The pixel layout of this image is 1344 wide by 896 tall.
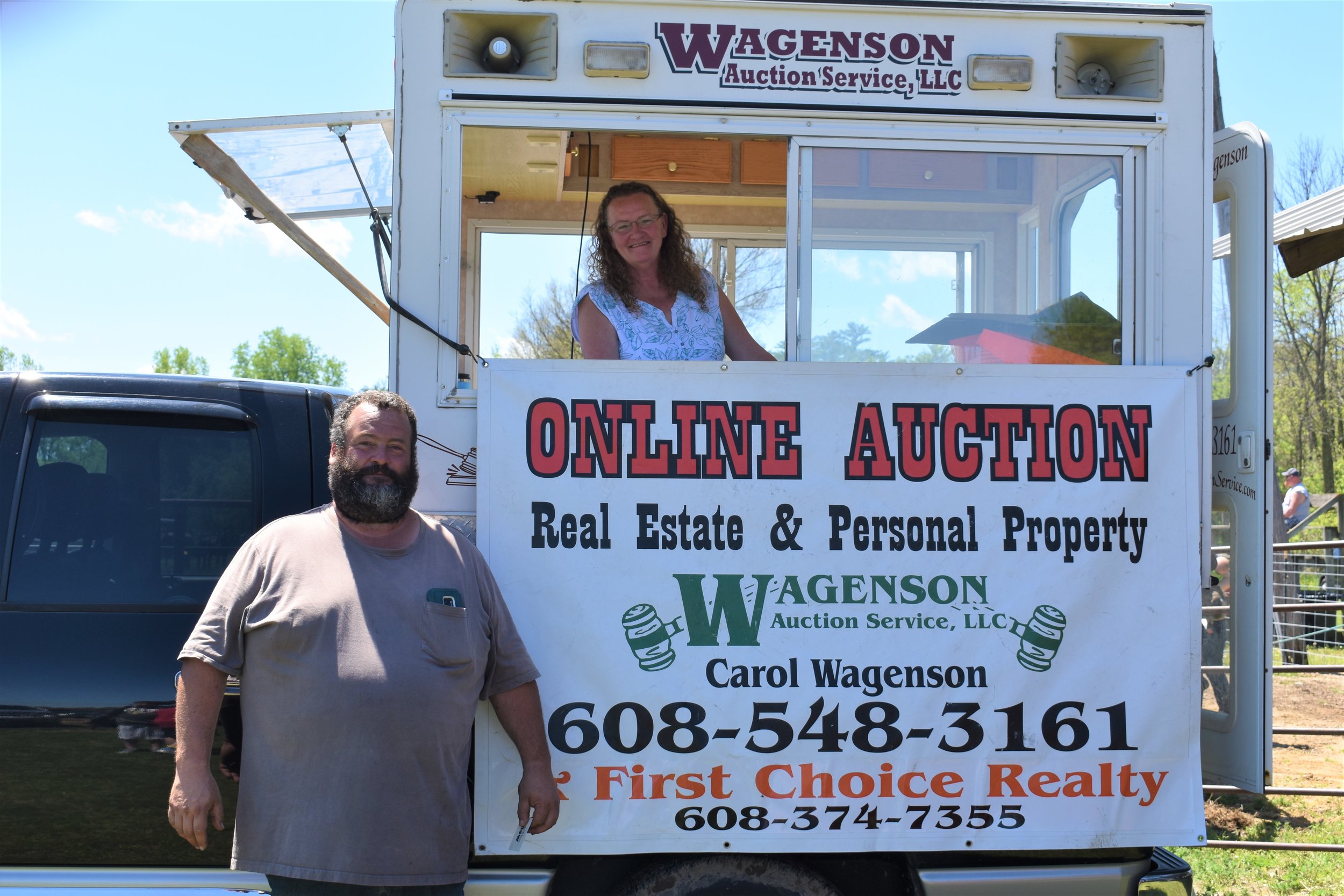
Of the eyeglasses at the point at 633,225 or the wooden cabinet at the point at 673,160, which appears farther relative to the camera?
the wooden cabinet at the point at 673,160

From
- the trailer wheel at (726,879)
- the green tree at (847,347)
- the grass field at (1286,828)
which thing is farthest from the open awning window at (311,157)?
the grass field at (1286,828)

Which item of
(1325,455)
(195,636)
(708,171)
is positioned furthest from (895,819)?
(1325,455)

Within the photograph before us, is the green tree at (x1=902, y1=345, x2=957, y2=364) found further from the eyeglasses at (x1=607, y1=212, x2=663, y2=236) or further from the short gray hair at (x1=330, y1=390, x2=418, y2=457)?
the short gray hair at (x1=330, y1=390, x2=418, y2=457)

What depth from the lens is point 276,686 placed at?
8.05ft

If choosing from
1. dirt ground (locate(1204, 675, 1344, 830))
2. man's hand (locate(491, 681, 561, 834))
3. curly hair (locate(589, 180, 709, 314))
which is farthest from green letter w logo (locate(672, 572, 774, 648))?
dirt ground (locate(1204, 675, 1344, 830))

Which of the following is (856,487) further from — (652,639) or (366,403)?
(366,403)

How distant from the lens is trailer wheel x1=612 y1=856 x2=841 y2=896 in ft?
9.20

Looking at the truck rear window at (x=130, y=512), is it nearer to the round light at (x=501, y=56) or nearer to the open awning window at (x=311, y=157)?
the open awning window at (x=311, y=157)

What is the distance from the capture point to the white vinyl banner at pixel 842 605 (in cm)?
277

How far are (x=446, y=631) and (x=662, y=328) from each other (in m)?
1.23

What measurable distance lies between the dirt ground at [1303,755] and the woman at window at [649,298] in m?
2.07

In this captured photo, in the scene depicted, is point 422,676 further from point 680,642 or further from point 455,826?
point 680,642

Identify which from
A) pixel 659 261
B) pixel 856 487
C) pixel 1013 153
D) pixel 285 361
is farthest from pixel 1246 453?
pixel 285 361

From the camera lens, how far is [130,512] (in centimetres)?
290
